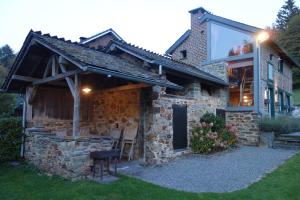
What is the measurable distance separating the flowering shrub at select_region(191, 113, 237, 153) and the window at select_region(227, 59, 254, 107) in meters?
2.78

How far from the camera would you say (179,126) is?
9320 millimetres

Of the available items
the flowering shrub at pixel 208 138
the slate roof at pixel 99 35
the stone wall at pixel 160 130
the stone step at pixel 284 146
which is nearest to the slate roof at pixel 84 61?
the stone wall at pixel 160 130

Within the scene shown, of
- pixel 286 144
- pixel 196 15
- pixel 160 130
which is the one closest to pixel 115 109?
pixel 160 130

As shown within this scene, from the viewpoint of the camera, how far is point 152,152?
8023mm

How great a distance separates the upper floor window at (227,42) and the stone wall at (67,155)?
370 inches

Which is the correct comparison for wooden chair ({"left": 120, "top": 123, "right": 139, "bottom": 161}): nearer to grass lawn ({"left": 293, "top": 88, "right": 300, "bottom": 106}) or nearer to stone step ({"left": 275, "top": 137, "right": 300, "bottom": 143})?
stone step ({"left": 275, "top": 137, "right": 300, "bottom": 143})

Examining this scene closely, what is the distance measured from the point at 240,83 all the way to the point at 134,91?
6861mm

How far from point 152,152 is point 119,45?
457cm

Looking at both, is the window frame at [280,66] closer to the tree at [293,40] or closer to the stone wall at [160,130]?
the stone wall at [160,130]

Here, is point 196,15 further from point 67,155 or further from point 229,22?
point 67,155

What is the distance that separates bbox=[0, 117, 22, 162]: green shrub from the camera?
830cm

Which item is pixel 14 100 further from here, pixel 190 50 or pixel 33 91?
pixel 190 50

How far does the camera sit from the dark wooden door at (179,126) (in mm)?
9117

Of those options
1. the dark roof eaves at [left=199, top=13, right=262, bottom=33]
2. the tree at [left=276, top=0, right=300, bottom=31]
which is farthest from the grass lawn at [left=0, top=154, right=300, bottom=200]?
the tree at [left=276, top=0, right=300, bottom=31]
